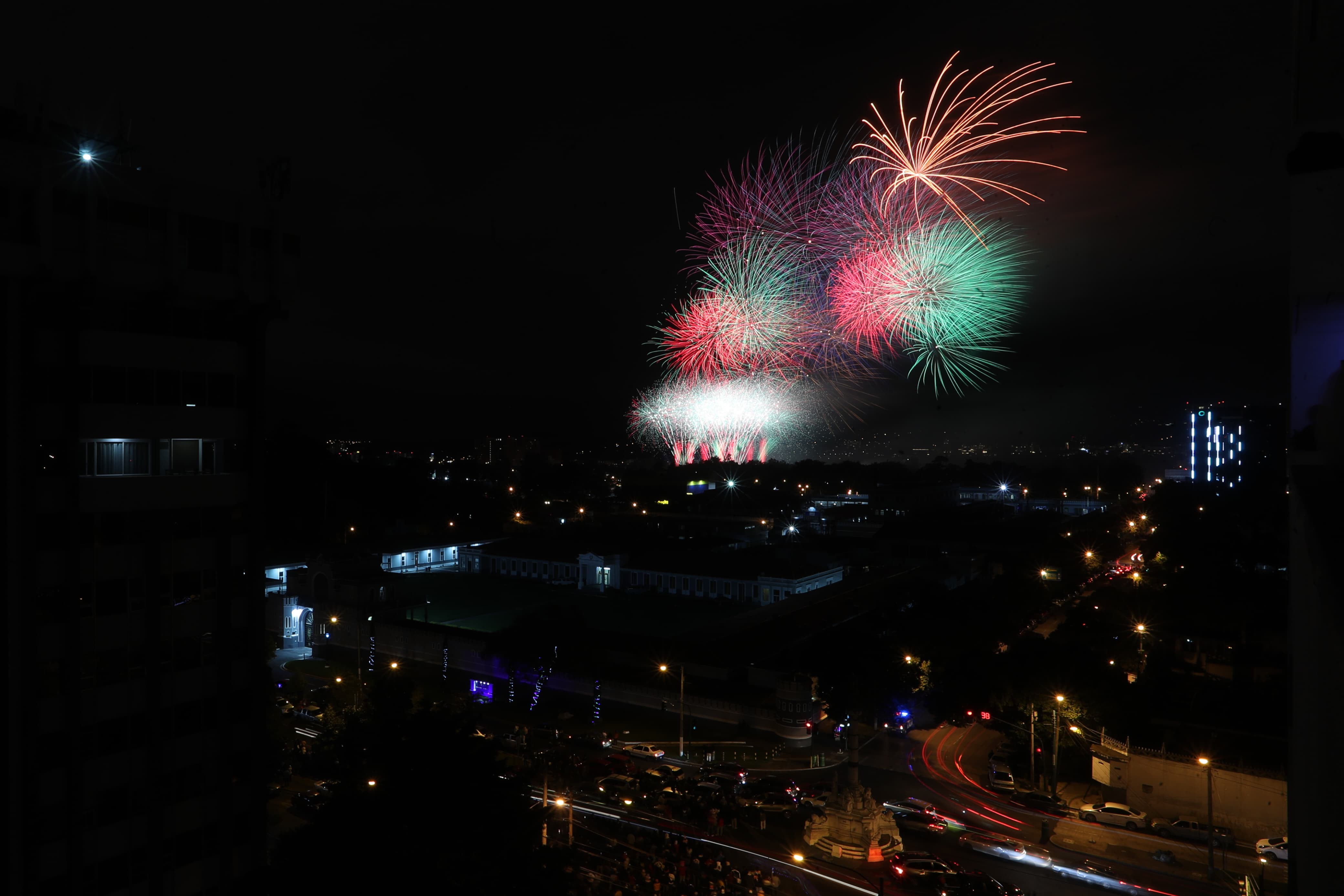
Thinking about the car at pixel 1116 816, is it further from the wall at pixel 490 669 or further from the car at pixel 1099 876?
the wall at pixel 490 669

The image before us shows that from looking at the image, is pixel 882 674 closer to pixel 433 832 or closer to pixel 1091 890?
pixel 1091 890

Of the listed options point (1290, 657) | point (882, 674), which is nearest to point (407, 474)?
point (882, 674)

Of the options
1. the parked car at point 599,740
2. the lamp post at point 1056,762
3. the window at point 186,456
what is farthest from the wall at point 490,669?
the window at point 186,456

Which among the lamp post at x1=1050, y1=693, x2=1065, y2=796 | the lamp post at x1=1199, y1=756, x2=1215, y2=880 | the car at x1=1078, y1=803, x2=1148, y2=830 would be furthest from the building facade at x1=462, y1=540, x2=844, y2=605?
the lamp post at x1=1199, y1=756, x2=1215, y2=880

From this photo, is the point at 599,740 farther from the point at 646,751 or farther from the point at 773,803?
the point at 773,803

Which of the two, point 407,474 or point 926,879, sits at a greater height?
point 407,474

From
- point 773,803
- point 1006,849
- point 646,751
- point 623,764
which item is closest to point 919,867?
point 1006,849
